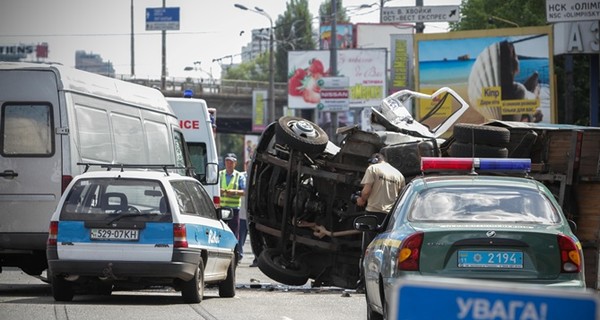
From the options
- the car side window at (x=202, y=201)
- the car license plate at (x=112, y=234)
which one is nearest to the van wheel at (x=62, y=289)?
the car license plate at (x=112, y=234)

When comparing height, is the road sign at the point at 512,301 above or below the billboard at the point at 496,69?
below

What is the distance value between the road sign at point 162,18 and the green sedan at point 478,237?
86950 millimetres

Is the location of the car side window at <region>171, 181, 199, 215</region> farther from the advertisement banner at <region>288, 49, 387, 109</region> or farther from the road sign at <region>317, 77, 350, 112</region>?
the advertisement banner at <region>288, 49, 387, 109</region>

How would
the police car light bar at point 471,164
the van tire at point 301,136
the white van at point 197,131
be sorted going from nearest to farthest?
the police car light bar at point 471,164 → the van tire at point 301,136 → the white van at point 197,131

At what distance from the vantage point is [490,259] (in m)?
9.81

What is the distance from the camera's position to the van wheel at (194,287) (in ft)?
48.1

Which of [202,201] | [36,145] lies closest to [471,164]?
[202,201]

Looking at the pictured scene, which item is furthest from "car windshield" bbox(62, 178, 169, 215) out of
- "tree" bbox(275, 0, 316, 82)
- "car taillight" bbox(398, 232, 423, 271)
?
"tree" bbox(275, 0, 316, 82)

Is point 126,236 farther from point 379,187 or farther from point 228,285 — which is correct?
point 379,187

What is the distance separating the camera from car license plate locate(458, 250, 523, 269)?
980 centimetres

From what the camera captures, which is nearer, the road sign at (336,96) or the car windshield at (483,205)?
the car windshield at (483,205)

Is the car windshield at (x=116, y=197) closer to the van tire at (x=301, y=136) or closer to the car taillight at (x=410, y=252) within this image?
the van tire at (x=301, y=136)

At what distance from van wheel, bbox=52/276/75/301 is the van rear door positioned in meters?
1.89

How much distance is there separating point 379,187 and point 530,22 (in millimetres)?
53780
